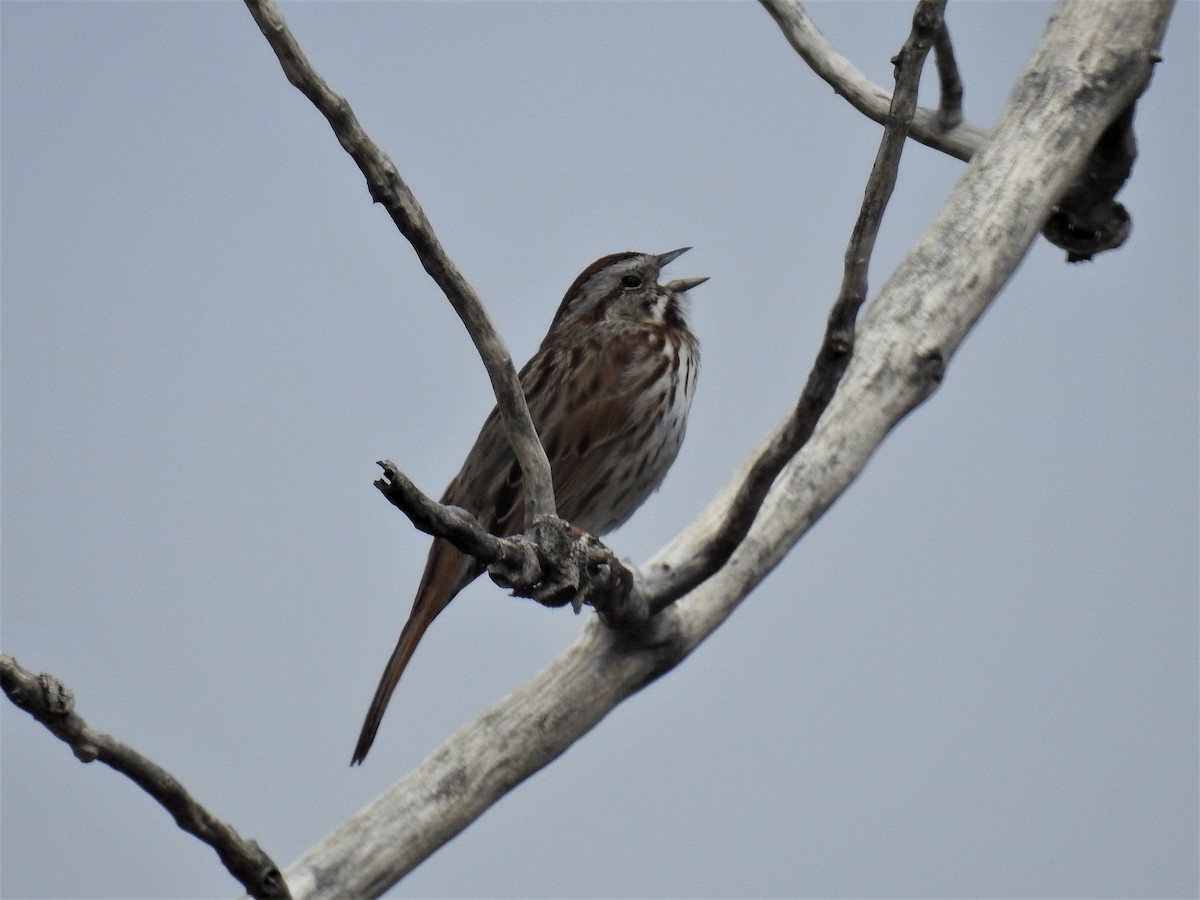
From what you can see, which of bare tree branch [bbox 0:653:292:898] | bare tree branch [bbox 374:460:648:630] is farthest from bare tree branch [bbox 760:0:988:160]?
bare tree branch [bbox 0:653:292:898]

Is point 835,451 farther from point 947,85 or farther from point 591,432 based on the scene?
point 947,85

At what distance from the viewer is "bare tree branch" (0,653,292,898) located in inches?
109

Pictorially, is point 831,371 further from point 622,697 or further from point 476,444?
point 476,444

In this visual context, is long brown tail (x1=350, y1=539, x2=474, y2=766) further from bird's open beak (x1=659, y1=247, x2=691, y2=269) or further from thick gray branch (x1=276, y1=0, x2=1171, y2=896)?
bird's open beak (x1=659, y1=247, x2=691, y2=269)

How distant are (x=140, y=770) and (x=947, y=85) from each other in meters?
4.23

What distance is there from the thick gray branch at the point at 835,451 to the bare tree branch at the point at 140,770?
3.47ft

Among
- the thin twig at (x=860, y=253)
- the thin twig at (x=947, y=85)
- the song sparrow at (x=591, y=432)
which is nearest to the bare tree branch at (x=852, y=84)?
the thin twig at (x=947, y=85)

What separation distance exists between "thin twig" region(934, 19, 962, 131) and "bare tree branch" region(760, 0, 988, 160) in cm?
3

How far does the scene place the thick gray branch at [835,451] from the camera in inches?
174

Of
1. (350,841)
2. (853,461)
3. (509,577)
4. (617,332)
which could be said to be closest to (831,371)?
(509,577)

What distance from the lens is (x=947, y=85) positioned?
18.9ft

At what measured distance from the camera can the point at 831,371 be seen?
11.1 ft

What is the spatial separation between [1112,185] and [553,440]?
2.41m

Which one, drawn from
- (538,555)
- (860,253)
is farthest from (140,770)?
(860,253)
